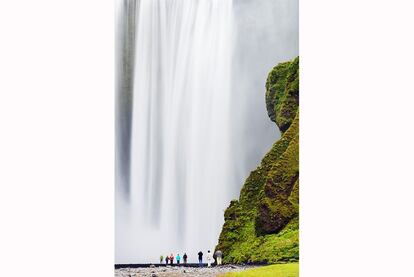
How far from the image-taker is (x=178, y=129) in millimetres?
3725

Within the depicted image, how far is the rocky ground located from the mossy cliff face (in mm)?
69

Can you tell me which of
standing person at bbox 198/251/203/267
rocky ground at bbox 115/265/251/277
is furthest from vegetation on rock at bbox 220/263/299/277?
standing person at bbox 198/251/203/267

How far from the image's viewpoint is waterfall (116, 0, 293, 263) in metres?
3.71

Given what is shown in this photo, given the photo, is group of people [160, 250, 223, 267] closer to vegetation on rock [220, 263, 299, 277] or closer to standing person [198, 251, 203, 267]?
standing person [198, 251, 203, 267]

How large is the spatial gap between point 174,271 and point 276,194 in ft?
2.69

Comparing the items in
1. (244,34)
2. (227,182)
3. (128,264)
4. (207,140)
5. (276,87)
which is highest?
(244,34)

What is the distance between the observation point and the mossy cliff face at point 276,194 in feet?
12.1

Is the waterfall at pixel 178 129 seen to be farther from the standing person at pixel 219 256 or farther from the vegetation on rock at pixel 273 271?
the vegetation on rock at pixel 273 271

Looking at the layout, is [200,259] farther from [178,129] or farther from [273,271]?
[178,129]

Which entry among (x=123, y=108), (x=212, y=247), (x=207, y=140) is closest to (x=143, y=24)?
(x=123, y=108)

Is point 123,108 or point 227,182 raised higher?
point 123,108

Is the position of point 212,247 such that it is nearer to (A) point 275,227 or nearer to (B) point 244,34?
(A) point 275,227

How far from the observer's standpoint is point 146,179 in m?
3.74

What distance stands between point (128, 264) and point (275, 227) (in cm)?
98
